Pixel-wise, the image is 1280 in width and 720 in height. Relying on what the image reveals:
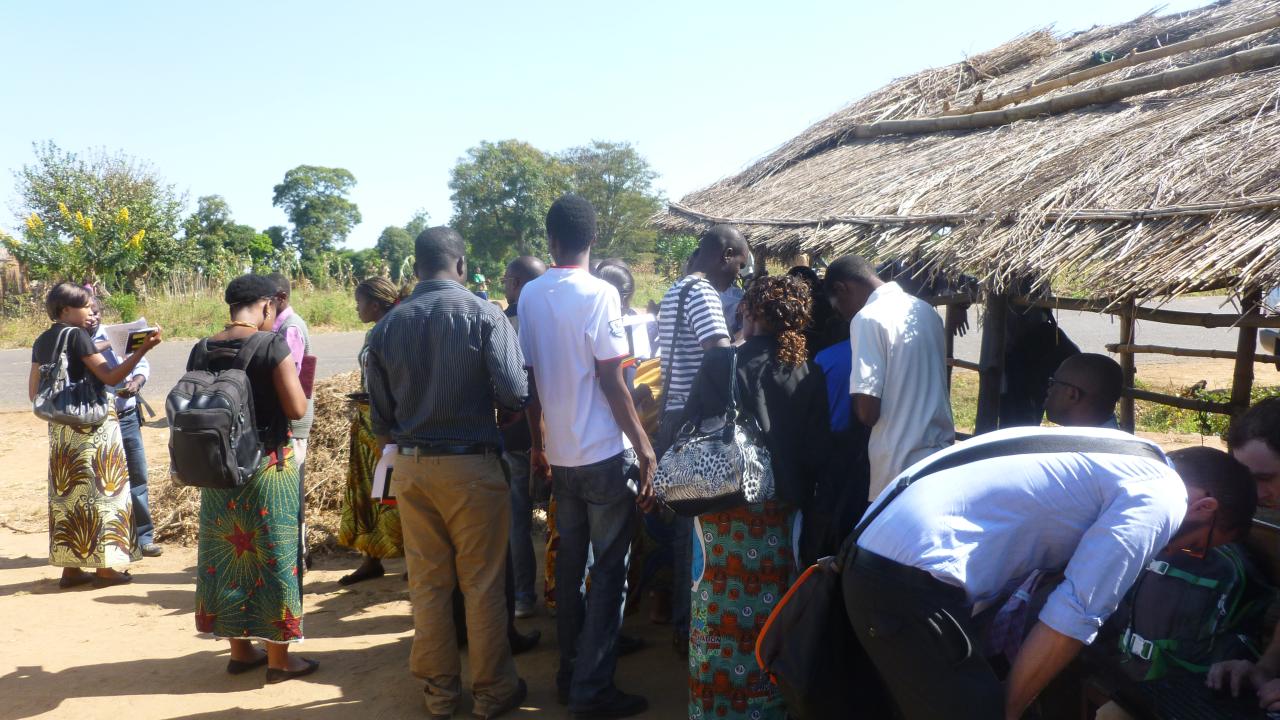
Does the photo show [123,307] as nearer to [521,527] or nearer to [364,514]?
[364,514]

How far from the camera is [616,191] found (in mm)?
48250

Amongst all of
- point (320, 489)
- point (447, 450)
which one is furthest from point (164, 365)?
point (447, 450)

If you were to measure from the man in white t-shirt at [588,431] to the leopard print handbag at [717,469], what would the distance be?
1.29ft

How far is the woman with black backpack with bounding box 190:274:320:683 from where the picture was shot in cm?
392

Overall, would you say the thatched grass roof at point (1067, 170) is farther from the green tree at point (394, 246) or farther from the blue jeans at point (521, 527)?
the green tree at point (394, 246)

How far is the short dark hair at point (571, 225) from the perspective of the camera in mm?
3586

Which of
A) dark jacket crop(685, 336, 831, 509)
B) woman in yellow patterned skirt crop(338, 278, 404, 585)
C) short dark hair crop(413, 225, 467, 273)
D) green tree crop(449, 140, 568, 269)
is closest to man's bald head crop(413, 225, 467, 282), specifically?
short dark hair crop(413, 225, 467, 273)

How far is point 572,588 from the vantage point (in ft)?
12.3

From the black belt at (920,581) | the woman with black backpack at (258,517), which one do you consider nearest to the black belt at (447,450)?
the woman with black backpack at (258,517)

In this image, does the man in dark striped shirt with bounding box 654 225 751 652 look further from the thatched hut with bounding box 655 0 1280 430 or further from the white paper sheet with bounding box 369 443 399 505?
the white paper sheet with bounding box 369 443 399 505

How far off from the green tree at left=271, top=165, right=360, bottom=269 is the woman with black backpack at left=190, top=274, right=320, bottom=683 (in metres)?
49.8

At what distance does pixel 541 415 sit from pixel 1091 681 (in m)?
2.20

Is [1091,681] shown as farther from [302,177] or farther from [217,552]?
[302,177]

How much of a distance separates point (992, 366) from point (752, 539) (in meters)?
1.92
